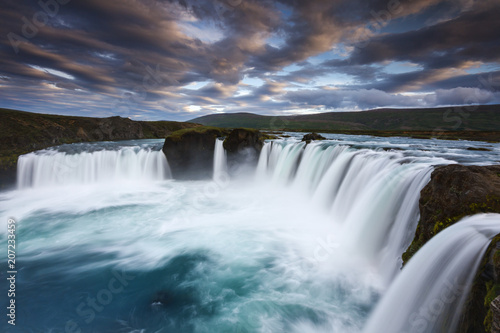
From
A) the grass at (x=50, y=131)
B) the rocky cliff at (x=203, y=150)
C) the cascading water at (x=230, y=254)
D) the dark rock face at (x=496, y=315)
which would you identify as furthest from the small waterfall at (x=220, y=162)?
the dark rock face at (x=496, y=315)

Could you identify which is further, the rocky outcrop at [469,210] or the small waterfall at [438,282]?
the small waterfall at [438,282]

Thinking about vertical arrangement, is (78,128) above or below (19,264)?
above

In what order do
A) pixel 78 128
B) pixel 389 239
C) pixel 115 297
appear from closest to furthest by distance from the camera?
1. pixel 115 297
2. pixel 389 239
3. pixel 78 128

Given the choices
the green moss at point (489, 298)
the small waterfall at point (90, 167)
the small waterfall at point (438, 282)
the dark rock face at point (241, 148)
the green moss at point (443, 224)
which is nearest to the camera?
the green moss at point (489, 298)

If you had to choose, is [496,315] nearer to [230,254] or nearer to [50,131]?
[230,254]

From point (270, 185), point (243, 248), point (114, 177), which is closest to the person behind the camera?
point (243, 248)

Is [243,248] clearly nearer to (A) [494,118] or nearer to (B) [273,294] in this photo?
(B) [273,294]

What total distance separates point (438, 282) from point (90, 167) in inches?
1137

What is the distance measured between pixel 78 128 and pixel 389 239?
181ft

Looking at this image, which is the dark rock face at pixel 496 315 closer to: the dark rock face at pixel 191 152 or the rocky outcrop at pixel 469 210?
the rocky outcrop at pixel 469 210

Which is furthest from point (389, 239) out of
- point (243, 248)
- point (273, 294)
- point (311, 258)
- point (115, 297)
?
point (115, 297)

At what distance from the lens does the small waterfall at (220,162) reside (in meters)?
24.5

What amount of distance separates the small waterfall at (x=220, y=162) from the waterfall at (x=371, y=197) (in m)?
9.81

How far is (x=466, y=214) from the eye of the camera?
5.04m
